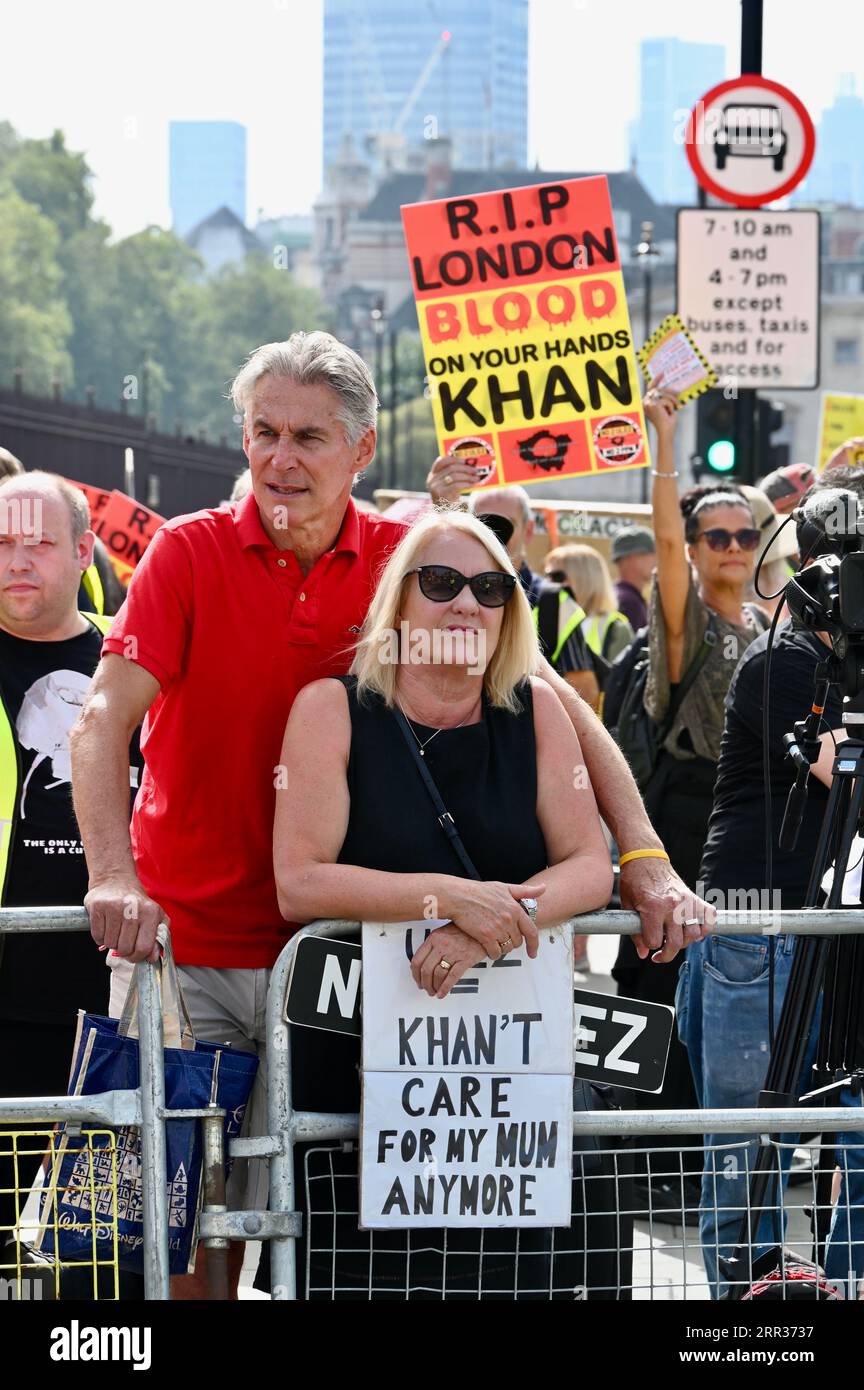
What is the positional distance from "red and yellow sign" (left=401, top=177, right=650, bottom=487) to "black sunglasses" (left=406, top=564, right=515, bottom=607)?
3.72m

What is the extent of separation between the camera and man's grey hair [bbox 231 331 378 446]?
3746 millimetres

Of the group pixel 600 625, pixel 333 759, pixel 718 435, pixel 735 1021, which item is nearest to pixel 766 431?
pixel 718 435

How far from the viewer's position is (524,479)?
7312mm

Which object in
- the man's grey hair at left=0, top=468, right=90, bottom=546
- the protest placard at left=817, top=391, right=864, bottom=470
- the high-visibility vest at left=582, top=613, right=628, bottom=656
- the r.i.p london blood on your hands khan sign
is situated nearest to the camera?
the r.i.p london blood on your hands khan sign

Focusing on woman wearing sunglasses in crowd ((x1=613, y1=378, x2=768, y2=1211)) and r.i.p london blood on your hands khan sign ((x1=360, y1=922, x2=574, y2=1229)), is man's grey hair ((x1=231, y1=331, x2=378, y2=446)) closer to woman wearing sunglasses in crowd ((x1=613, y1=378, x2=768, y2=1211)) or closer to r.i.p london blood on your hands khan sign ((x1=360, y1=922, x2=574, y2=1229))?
r.i.p london blood on your hands khan sign ((x1=360, y1=922, x2=574, y2=1229))

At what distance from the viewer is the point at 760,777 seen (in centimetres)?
447

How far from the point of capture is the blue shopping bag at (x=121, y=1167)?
10.9 feet

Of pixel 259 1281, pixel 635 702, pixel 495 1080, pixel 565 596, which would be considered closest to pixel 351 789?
pixel 495 1080

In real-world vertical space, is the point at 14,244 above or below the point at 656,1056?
above

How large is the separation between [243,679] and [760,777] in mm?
1411

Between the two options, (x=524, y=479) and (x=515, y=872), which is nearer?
(x=515, y=872)

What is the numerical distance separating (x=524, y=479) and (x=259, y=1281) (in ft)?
13.7

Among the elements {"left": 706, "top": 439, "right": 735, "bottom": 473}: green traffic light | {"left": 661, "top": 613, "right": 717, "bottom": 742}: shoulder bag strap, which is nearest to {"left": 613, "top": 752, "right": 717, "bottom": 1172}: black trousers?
{"left": 661, "top": 613, "right": 717, "bottom": 742}: shoulder bag strap

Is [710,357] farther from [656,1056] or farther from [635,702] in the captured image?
[656,1056]
